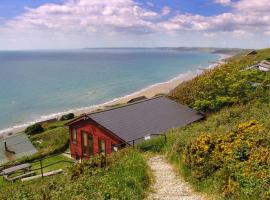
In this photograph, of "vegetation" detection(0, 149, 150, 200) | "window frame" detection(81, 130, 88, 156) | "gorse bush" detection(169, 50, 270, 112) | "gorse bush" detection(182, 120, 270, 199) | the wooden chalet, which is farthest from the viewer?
"gorse bush" detection(169, 50, 270, 112)

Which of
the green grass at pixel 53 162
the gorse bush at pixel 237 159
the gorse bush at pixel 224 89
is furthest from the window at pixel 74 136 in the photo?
the gorse bush at pixel 237 159

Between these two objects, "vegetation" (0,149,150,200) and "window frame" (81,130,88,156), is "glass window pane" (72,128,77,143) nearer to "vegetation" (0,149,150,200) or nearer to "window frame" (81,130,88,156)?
"window frame" (81,130,88,156)

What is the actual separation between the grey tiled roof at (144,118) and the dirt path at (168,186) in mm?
9061

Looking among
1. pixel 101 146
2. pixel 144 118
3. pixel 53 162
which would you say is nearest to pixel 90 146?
pixel 101 146

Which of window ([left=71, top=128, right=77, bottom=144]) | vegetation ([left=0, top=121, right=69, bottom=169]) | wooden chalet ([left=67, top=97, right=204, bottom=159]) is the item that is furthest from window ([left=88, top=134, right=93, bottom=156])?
vegetation ([left=0, top=121, right=69, bottom=169])

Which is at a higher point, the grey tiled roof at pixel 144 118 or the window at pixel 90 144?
the grey tiled roof at pixel 144 118

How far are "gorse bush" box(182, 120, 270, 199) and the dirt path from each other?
767mm

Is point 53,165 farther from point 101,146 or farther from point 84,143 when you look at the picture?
point 101,146

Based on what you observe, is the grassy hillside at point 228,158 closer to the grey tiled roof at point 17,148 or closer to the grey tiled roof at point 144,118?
the grey tiled roof at point 144,118

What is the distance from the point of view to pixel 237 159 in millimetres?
11625

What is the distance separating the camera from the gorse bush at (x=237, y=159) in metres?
10.00

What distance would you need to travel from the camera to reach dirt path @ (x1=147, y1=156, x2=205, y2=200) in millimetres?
11575

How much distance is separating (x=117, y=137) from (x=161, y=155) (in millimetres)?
7594

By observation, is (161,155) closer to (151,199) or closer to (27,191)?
(151,199)
